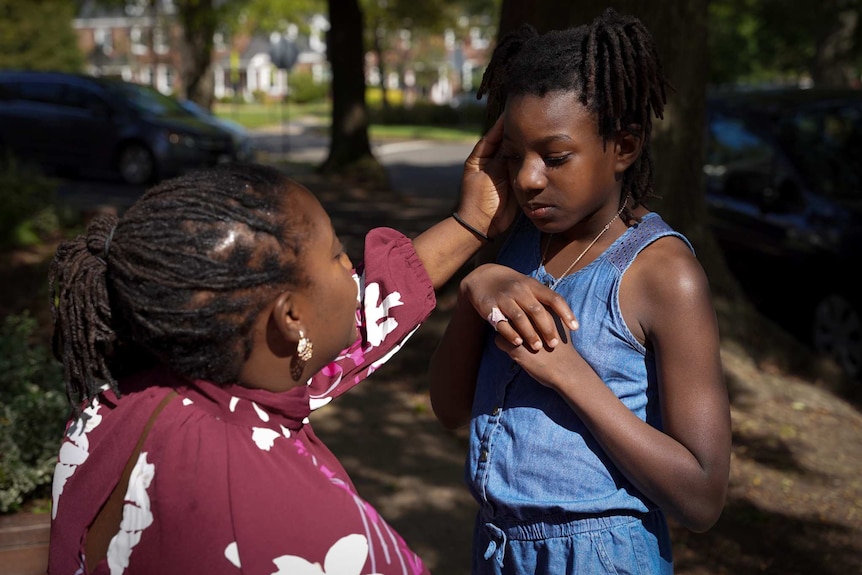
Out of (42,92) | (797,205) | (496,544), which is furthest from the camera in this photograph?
(42,92)

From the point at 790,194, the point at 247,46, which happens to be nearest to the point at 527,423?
the point at 790,194

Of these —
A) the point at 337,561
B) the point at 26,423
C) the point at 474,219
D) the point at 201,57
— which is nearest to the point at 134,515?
the point at 337,561

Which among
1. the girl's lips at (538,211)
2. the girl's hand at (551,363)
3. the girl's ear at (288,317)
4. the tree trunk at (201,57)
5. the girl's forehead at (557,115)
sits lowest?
the girl's hand at (551,363)

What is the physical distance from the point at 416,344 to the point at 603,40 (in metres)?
4.35

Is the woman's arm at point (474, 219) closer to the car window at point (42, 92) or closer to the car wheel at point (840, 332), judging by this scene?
the car wheel at point (840, 332)

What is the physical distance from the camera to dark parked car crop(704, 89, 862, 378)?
623 centimetres

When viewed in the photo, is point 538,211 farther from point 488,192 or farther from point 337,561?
point 337,561

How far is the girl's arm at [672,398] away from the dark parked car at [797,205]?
488 centimetres

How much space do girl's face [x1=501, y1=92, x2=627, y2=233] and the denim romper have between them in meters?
0.11

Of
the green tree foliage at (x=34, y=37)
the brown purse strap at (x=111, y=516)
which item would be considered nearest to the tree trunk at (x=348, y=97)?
the brown purse strap at (x=111, y=516)

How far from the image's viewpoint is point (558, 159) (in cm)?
183

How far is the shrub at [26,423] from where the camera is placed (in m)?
3.66

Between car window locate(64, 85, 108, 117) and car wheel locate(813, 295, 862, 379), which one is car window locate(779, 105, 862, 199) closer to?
car wheel locate(813, 295, 862, 379)

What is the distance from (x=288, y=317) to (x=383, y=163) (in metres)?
19.3
